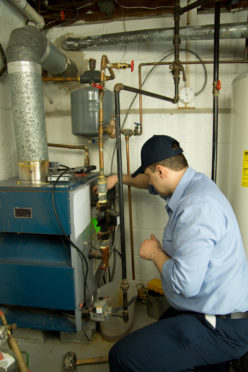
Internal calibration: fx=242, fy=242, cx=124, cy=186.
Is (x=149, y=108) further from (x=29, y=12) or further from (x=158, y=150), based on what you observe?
(x=29, y=12)

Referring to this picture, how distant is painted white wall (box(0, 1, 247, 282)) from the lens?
67.9 inches

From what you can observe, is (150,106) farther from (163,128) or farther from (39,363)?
(39,363)

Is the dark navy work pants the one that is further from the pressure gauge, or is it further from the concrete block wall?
the pressure gauge

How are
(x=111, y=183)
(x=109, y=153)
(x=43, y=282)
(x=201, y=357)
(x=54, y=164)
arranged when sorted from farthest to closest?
(x=109, y=153), (x=54, y=164), (x=111, y=183), (x=43, y=282), (x=201, y=357)

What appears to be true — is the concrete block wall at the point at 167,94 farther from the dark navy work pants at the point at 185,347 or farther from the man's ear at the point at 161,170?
the dark navy work pants at the point at 185,347

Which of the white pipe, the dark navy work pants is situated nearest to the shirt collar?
the dark navy work pants

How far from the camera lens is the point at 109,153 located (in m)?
1.97

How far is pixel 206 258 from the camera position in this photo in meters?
0.86

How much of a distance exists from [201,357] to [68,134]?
1.69 m

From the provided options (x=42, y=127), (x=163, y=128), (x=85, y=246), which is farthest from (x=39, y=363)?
(x=163, y=128)

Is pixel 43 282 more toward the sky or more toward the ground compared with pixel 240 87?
more toward the ground

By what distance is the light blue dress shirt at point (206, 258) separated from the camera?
86 cm

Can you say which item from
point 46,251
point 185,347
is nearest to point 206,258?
point 185,347

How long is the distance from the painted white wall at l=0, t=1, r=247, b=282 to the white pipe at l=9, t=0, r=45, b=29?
100mm
